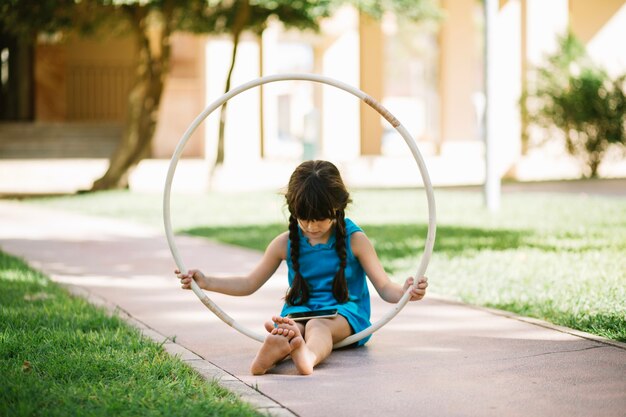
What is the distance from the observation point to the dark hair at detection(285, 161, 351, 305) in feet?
15.5

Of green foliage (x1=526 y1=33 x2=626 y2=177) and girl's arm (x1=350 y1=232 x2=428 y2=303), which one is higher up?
green foliage (x1=526 y1=33 x2=626 y2=177)

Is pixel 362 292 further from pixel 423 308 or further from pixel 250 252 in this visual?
pixel 250 252

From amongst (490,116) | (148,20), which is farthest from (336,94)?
(490,116)

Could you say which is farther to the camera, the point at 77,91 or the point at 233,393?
the point at 77,91

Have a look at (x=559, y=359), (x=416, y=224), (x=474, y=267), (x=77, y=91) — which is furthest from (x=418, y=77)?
(x=559, y=359)

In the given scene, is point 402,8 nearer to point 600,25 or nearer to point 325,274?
point 600,25

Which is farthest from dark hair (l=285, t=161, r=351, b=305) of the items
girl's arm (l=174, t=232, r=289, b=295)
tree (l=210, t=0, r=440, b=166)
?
tree (l=210, t=0, r=440, b=166)

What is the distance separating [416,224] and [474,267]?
12.0 feet

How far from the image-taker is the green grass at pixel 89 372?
3.79 meters

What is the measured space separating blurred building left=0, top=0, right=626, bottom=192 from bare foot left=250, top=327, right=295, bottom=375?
15803 mm

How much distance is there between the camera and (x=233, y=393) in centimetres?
407

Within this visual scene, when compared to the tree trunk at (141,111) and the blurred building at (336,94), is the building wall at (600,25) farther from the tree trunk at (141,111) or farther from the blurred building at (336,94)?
the tree trunk at (141,111)

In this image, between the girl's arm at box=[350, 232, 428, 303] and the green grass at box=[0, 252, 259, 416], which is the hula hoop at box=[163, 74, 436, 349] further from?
the green grass at box=[0, 252, 259, 416]

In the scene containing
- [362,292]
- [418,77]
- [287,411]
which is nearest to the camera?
[287,411]
